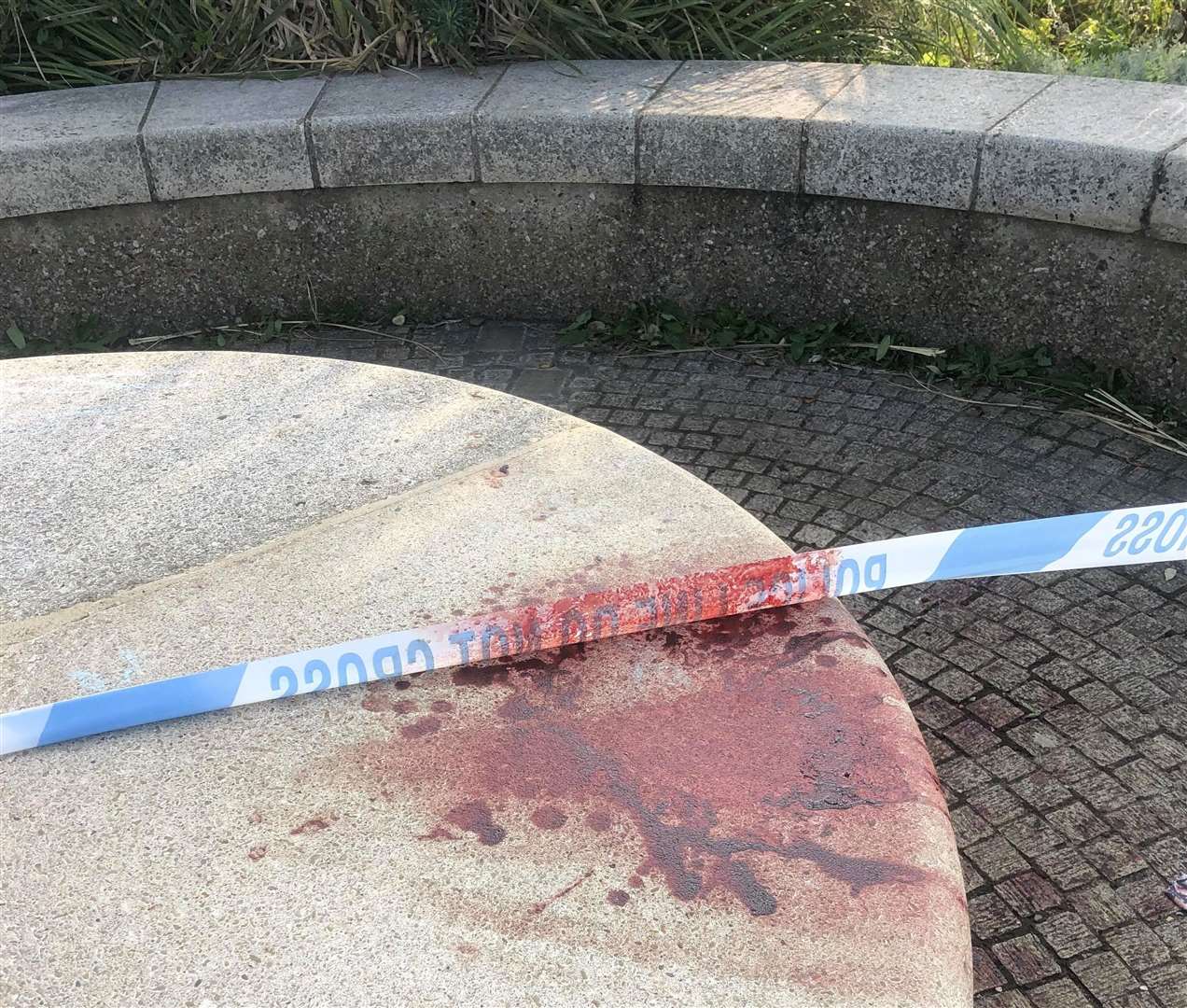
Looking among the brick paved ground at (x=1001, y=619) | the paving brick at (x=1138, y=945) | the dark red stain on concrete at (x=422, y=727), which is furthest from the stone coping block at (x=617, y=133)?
the dark red stain on concrete at (x=422, y=727)

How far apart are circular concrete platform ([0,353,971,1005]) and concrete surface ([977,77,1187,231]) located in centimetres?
171

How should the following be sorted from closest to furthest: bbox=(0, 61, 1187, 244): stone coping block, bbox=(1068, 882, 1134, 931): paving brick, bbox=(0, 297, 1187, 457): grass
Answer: bbox=(1068, 882, 1134, 931): paving brick, bbox=(0, 61, 1187, 244): stone coping block, bbox=(0, 297, 1187, 457): grass

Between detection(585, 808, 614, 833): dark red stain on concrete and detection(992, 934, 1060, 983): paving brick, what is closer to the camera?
detection(585, 808, 614, 833): dark red stain on concrete

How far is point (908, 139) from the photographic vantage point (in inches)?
132

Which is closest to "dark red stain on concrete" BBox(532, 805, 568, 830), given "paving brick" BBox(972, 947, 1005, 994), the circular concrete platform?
the circular concrete platform

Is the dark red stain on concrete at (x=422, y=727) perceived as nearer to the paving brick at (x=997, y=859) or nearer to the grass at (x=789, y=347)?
the paving brick at (x=997, y=859)

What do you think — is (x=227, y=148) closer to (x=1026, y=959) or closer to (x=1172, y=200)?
(x=1172, y=200)

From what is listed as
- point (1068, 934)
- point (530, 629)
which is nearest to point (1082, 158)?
point (1068, 934)

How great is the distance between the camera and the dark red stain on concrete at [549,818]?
1445 millimetres

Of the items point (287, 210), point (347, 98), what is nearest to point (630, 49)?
point (347, 98)

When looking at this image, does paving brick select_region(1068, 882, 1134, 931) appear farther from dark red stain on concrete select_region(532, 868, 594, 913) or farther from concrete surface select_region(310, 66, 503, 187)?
concrete surface select_region(310, 66, 503, 187)

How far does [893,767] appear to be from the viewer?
1.50m

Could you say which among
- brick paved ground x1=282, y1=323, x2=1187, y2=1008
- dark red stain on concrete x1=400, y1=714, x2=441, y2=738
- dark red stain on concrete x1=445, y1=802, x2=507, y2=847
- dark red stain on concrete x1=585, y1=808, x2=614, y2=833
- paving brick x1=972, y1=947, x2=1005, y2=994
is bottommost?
paving brick x1=972, y1=947, x2=1005, y2=994

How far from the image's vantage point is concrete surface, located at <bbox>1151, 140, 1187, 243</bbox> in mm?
3057
